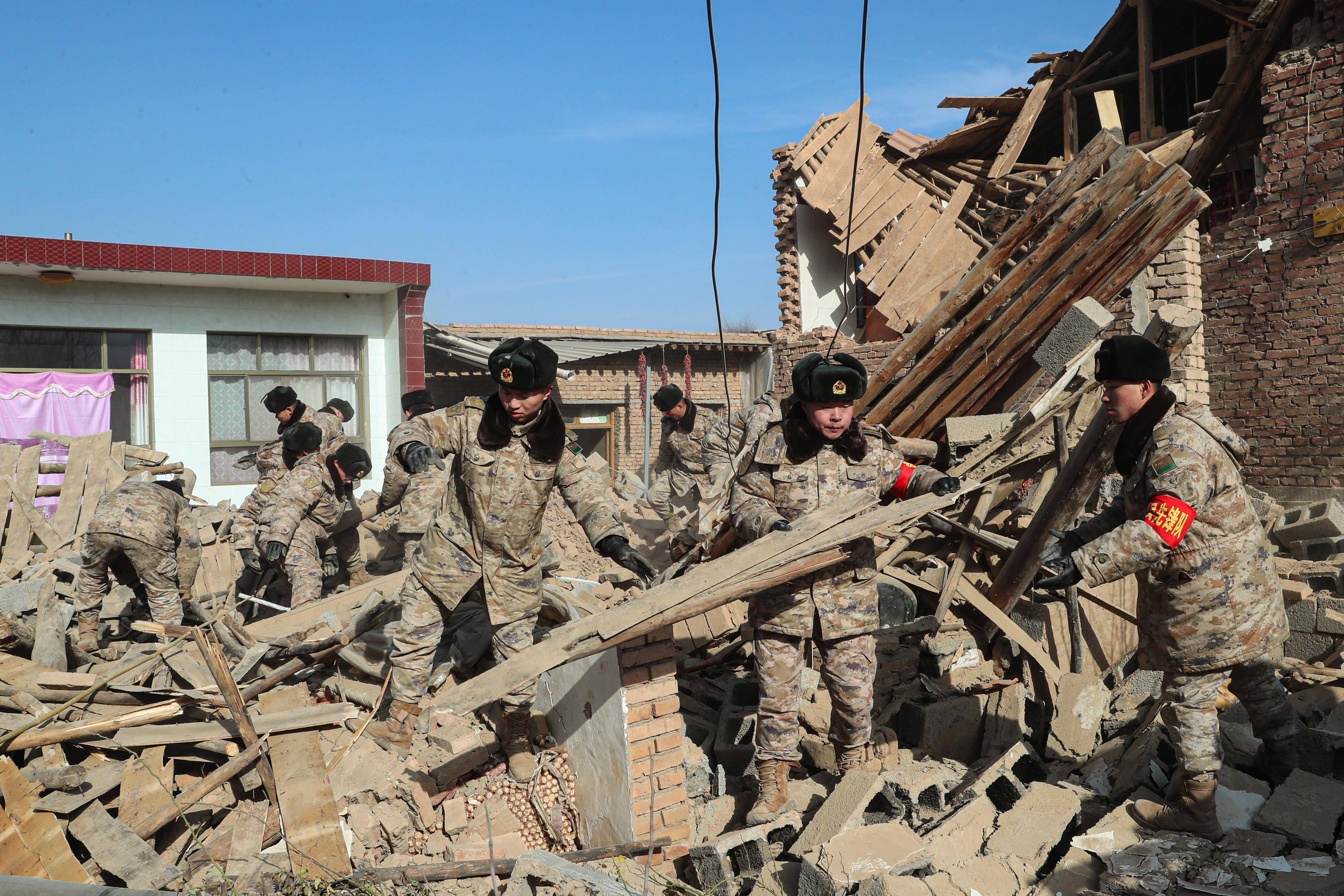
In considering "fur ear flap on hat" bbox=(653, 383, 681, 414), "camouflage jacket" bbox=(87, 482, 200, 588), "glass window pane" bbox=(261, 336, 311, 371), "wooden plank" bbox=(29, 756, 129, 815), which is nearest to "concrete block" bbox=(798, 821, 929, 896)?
"wooden plank" bbox=(29, 756, 129, 815)

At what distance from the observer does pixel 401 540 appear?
27.3 feet

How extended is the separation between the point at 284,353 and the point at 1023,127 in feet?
33.3

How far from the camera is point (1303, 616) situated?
4.90m

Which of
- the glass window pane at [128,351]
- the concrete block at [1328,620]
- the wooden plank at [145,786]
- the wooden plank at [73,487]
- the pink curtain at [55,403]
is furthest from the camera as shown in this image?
the glass window pane at [128,351]

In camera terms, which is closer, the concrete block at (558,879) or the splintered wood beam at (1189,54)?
the concrete block at (558,879)

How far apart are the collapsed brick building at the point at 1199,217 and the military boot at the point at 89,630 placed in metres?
5.80

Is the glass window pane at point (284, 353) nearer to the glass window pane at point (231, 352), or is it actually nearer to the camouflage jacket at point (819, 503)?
the glass window pane at point (231, 352)

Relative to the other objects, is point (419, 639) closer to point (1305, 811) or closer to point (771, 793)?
point (771, 793)

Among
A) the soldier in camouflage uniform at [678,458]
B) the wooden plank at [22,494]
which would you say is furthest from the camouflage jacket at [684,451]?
the wooden plank at [22,494]

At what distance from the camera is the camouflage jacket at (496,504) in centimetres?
414

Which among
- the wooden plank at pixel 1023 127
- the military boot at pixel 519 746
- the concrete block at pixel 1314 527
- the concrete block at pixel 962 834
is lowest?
the concrete block at pixel 962 834

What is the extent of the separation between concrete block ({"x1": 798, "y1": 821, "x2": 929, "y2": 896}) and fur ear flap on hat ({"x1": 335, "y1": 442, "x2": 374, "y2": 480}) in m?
4.77

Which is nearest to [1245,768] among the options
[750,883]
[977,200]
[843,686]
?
[843,686]

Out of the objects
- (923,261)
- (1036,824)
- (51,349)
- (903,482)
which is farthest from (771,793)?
(51,349)
